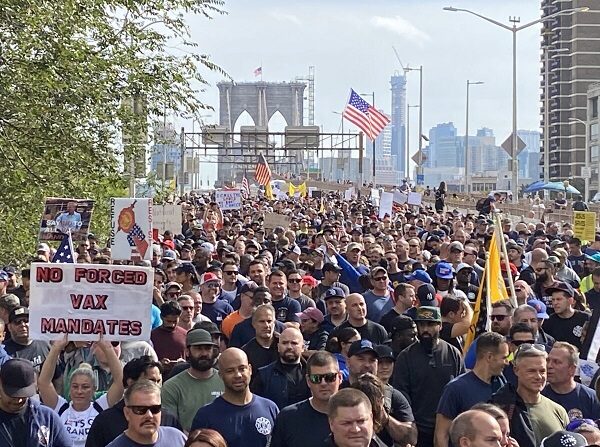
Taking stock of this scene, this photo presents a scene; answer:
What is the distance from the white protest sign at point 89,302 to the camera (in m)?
8.52

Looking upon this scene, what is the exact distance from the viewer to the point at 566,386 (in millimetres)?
8070

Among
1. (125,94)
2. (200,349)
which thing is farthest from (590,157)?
(200,349)

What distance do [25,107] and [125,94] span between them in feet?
6.39

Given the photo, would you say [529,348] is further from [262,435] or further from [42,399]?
[42,399]

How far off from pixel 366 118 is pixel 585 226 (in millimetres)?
31140

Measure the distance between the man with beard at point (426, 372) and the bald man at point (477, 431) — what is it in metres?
2.80

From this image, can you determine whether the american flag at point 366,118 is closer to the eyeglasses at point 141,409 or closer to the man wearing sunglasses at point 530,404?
the man wearing sunglasses at point 530,404

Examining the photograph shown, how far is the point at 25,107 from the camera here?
14797 millimetres

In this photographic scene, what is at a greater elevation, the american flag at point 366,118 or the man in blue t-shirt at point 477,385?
the american flag at point 366,118

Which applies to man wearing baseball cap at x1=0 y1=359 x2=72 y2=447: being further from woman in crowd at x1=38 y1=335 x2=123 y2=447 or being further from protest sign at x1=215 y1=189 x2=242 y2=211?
protest sign at x1=215 y1=189 x2=242 y2=211

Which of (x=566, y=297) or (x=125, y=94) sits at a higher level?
(x=125, y=94)

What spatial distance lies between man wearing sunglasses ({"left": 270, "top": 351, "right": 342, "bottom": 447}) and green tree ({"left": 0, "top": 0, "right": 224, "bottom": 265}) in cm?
777

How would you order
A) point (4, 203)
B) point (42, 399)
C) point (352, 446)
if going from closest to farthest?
point (352, 446), point (42, 399), point (4, 203)

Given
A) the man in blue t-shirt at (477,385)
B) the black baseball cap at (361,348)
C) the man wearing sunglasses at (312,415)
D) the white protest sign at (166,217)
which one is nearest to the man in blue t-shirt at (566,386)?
the man in blue t-shirt at (477,385)
